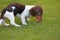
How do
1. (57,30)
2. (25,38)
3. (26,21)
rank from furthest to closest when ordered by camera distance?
(26,21) → (57,30) → (25,38)

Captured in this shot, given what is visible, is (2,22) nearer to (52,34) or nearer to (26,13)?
(26,13)

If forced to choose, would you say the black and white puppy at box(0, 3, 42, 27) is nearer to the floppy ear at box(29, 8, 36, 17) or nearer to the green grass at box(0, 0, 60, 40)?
the floppy ear at box(29, 8, 36, 17)

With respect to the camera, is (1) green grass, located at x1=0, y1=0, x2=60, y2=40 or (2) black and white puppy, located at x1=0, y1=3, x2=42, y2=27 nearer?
(1) green grass, located at x1=0, y1=0, x2=60, y2=40

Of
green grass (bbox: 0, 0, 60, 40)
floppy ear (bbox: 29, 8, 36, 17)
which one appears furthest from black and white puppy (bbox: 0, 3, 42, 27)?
green grass (bbox: 0, 0, 60, 40)

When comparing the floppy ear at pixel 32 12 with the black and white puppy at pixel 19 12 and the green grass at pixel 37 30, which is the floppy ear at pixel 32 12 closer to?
the black and white puppy at pixel 19 12

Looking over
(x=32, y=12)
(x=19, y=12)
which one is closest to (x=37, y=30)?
(x=32, y=12)

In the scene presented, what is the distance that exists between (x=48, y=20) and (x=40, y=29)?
0.54m

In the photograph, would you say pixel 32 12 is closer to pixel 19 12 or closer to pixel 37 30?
pixel 19 12

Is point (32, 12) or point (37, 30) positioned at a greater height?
point (32, 12)

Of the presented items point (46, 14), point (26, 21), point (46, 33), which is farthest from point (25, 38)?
point (46, 14)

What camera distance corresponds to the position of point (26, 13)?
4.45m

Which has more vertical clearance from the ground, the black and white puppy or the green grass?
the black and white puppy

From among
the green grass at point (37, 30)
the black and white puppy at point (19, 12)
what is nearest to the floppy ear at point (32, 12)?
the black and white puppy at point (19, 12)

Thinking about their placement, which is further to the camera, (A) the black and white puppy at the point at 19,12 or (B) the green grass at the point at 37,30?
(A) the black and white puppy at the point at 19,12
